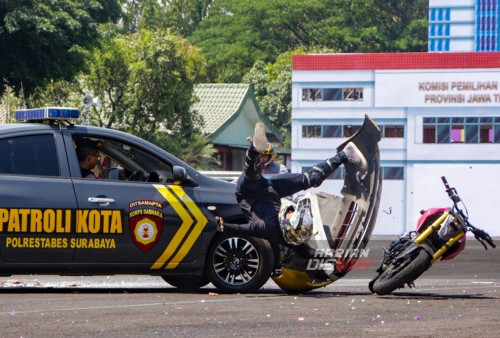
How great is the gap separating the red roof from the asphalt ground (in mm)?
39309

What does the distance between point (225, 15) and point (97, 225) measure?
304 feet

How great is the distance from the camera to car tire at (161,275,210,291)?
12.5 metres

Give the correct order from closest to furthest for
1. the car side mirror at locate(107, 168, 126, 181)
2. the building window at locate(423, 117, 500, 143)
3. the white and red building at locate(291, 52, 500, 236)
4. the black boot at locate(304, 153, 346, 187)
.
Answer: the black boot at locate(304, 153, 346, 187) < the car side mirror at locate(107, 168, 126, 181) < the white and red building at locate(291, 52, 500, 236) < the building window at locate(423, 117, 500, 143)

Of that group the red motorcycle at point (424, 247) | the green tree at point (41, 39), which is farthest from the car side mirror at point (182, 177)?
the green tree at point (41, 39)

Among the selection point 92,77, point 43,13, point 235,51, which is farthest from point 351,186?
point 235,51

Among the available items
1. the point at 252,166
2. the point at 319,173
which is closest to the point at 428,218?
the point at 319,173

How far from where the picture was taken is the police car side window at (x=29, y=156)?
11.5 meters

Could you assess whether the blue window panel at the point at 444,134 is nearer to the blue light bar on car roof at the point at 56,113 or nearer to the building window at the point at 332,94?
the building window at the point at 332,94

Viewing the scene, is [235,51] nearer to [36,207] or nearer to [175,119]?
[175,119]

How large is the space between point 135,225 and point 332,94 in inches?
1683

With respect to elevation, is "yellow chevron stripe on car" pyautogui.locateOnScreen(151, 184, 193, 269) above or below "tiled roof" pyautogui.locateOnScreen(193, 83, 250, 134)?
below

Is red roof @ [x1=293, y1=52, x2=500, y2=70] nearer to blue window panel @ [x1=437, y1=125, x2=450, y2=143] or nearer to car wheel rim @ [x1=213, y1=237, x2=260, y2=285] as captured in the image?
blue window panel @ [x1=437, y1=125, x2=450, y2=143]

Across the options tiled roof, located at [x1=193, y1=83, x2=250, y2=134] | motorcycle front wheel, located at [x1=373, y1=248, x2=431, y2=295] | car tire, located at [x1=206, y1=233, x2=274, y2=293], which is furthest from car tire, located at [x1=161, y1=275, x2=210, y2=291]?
tiled roof, located at [x1=193, y1=83, x2=250, y2=134]

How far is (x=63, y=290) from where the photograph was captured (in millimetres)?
12219
